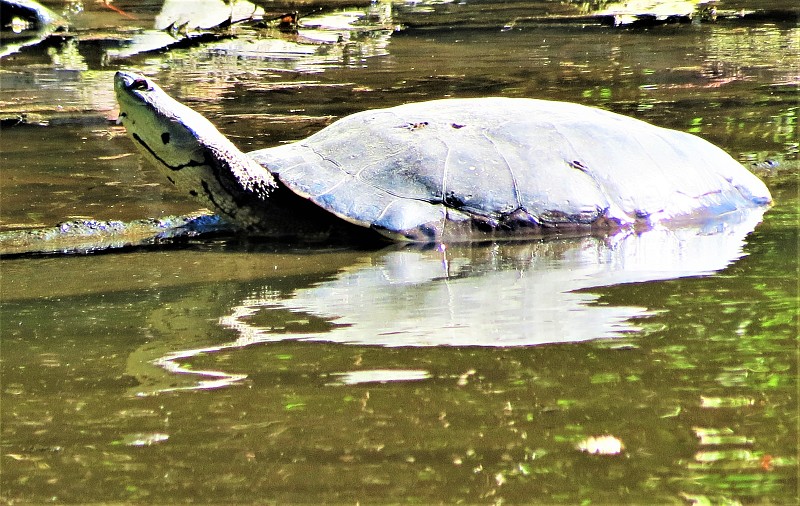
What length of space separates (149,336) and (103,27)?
11877 mm

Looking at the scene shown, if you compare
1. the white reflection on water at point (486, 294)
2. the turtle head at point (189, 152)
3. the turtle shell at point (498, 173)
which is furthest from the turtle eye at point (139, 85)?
the white reflection on water at point (486, 294)

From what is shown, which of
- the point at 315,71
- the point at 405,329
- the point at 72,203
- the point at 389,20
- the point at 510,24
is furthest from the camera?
the point at 389,20

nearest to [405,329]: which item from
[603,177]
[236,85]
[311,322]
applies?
[311,322]

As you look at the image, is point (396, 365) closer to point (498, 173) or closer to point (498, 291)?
point (498, 291)

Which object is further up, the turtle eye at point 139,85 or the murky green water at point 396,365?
the turtle eye at point 139,85

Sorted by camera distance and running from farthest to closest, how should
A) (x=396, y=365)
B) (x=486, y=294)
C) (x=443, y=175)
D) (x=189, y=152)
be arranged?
(x=189, y=152), (x=443, y=175), (x=486, y=294), (x=396, y=365)

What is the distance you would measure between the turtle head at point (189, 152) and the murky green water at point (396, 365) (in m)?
0.34

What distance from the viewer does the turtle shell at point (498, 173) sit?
4.68 m

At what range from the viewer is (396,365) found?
2.84 metres

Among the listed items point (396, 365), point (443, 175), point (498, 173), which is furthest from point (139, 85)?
point (396, 365)

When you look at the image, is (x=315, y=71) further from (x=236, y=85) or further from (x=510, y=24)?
(x=510, y=24)

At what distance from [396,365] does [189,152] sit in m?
2.42

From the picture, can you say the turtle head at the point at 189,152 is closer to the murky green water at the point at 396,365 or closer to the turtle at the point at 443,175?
the turtle at the point at 443,175

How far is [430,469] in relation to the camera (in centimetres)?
220
